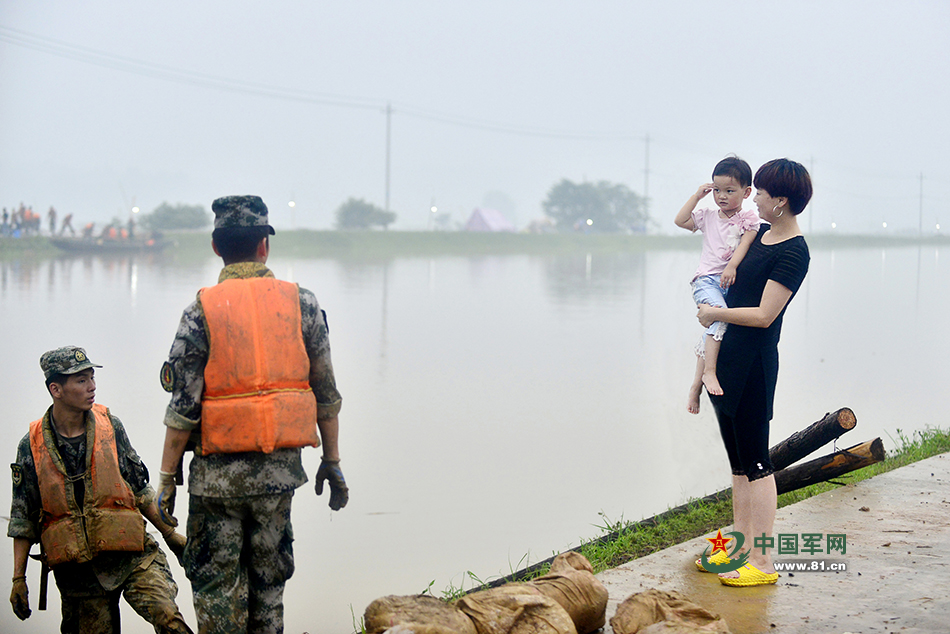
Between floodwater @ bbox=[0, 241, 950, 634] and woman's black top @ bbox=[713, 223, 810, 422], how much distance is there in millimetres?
1986

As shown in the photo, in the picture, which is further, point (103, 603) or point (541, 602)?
point (103, 603)

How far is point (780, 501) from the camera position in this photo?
5.69 m

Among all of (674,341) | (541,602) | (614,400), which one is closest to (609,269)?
(674,341)

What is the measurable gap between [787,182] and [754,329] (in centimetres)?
62

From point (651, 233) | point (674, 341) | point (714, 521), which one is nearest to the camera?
point (714, 521)

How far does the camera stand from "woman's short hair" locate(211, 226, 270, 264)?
3.27 m

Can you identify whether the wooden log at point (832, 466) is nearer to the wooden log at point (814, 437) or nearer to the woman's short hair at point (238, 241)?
the wooden log at point (814, 437)

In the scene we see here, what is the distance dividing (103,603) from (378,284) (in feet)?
84.5

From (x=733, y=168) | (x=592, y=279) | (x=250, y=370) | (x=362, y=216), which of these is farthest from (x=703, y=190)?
(x=362, y=216)

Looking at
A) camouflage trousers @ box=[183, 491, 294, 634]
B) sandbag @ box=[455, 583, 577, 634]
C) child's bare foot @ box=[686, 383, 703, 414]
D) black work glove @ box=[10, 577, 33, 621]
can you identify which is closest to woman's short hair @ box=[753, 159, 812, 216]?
child's bare foot @ box=[686, 383, 703, 414]

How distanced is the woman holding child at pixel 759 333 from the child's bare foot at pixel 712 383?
3 centimetres

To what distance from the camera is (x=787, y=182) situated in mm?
3744

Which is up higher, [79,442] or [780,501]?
[79,442]

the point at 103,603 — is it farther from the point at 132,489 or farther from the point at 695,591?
the point at 695,591
